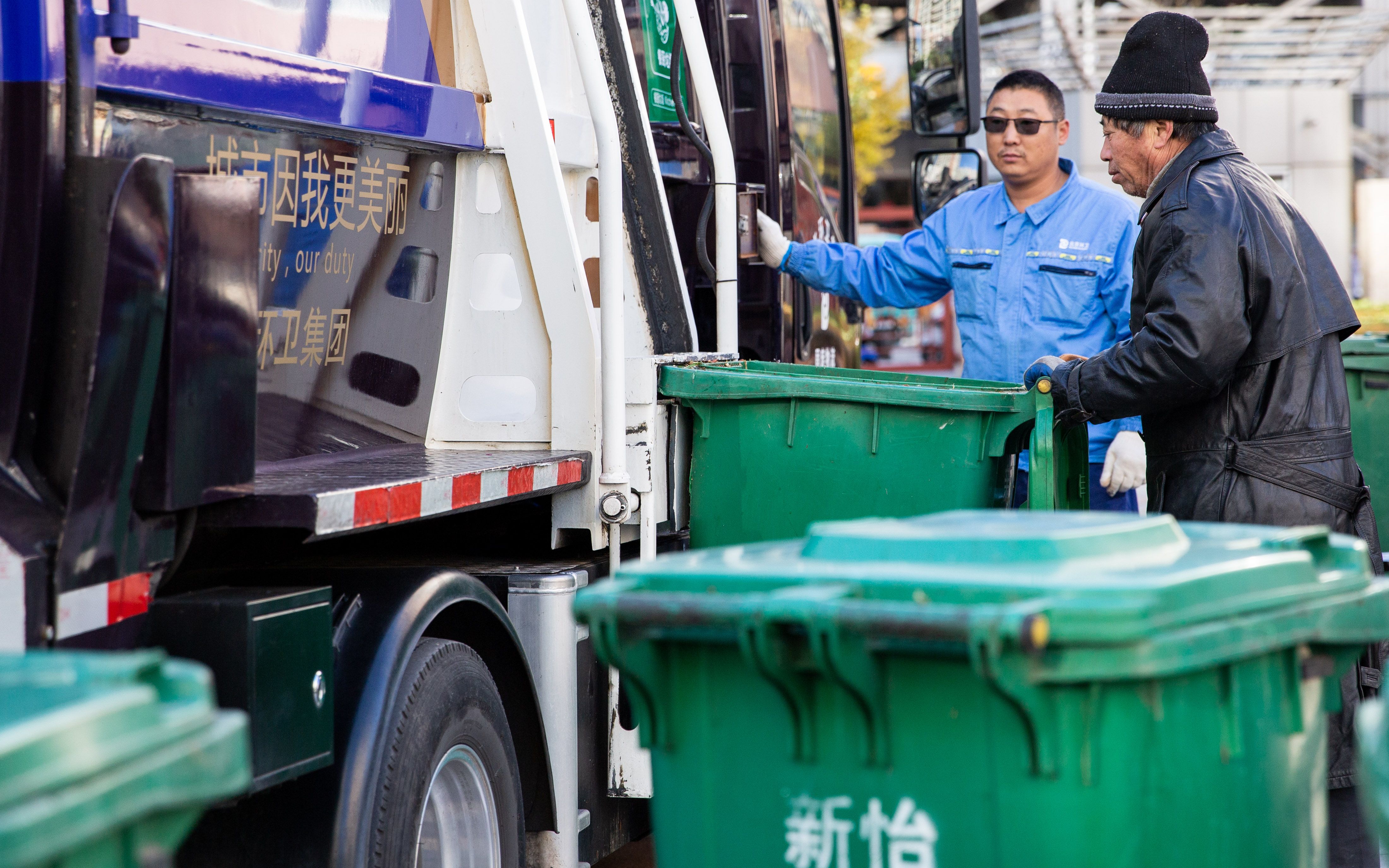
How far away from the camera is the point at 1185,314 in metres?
3.19

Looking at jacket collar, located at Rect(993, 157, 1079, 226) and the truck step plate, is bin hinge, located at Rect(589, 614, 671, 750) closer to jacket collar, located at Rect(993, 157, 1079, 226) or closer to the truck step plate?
the truck step plate

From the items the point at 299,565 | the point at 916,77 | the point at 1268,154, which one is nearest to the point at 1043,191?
the point at 916,77

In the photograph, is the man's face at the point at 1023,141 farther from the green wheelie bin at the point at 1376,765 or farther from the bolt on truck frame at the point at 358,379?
the green wheelie bin at the point at 1376,765

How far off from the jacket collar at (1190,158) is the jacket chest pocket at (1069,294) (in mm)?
831

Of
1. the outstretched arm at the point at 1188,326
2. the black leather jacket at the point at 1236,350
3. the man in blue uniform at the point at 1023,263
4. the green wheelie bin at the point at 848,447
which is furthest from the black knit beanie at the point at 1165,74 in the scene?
the man in blue uniform at the point at 1023,263

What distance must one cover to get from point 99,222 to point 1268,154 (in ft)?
56.1

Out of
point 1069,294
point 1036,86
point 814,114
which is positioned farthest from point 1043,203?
point 814,114

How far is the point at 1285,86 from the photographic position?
18.8m

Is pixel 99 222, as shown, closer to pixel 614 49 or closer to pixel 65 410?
pixel 65 410

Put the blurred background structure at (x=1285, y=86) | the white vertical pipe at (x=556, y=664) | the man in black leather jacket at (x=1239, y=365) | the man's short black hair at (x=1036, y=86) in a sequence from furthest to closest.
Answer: the blurred background structure at (x=1285, y=86), the man's short black hair at (x=1036, y=86), the man in black leather jacket at (x=1239, y=365), the white vertical pipe at (x=556, y=664)

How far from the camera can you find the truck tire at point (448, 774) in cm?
254

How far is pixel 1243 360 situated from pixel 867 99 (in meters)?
16.3

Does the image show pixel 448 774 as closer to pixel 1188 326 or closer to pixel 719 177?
pixel 1188 326

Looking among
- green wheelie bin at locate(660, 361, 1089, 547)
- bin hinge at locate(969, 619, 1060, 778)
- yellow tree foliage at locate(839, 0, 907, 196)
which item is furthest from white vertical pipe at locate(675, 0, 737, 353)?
yellow tree foliage at locate(839, 0, 907, 196)
